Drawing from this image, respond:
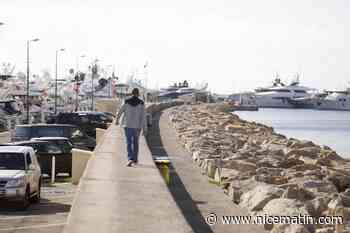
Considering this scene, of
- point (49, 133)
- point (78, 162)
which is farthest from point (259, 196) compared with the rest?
point (49, 133)

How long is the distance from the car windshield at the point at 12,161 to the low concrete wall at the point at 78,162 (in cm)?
460

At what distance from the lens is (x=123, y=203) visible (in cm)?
1362

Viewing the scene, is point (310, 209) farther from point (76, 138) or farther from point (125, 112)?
point (76, 138)

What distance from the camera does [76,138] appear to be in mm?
32812

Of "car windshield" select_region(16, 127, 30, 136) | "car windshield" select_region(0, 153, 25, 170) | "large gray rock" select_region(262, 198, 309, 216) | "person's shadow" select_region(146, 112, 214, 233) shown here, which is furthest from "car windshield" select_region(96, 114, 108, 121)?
"large gray rock" select_region(262, 198, 309, 216)

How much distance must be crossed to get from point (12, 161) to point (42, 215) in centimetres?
225

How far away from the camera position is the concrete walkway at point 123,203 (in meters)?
11.6

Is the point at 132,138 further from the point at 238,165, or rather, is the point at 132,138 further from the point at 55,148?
the point at 55,148

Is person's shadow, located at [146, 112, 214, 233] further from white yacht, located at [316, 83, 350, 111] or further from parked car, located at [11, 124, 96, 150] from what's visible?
white yacht, located at [316, 83, 350, 111]

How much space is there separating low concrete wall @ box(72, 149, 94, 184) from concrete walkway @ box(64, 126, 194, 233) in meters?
4.12

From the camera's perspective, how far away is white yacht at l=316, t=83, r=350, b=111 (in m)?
186

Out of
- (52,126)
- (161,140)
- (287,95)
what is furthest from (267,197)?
(287,95)

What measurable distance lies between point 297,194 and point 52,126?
17051 millimetres

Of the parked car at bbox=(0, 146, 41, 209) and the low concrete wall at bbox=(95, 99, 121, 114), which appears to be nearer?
the parked car at bbox=(0, 146, 41, 209)
